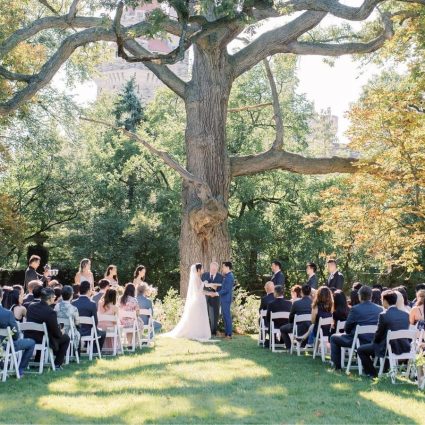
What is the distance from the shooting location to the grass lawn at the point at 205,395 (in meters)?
6.95

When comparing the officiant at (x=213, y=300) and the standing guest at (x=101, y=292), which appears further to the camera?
the officiant at (x=213, y=300)

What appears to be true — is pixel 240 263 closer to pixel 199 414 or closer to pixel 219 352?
pixel 219 352

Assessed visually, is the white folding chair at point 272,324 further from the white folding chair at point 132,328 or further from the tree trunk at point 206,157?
the tree trunk at point 206,157

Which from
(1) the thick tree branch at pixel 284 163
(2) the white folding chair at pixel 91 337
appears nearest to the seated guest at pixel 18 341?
(2) the white folding chair at pixel 91 337

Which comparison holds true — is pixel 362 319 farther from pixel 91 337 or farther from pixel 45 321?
pixel 45 321

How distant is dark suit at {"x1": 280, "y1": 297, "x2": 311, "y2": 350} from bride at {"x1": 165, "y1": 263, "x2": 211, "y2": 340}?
2971 mm

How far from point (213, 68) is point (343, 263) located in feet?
61.0

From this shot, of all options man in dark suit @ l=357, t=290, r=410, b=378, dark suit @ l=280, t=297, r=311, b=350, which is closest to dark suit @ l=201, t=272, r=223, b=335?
dark suit @ l=280, t=297, r=311, b=350

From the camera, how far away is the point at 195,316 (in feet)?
50.1

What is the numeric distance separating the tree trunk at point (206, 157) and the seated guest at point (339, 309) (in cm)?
584

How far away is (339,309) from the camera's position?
1148 centimetres

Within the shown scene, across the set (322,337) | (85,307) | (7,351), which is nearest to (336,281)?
(322,337)

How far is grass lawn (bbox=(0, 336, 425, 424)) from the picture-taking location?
6949 mm

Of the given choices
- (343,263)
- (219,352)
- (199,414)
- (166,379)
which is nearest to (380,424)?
(199,414)
